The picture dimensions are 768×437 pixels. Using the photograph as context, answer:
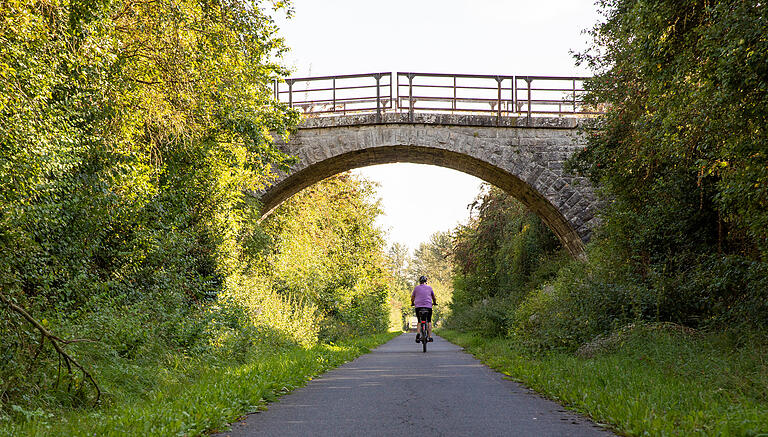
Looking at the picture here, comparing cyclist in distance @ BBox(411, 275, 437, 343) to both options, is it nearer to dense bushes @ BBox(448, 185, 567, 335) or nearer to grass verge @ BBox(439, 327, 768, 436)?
dense bushes @ BBox(448, 185, 567, 335)

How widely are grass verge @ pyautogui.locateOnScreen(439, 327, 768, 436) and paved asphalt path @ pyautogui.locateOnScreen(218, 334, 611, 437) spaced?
0.29 meters

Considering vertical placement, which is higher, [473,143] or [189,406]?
[473,143]

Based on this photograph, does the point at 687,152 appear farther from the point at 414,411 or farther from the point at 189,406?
the point at 189,406

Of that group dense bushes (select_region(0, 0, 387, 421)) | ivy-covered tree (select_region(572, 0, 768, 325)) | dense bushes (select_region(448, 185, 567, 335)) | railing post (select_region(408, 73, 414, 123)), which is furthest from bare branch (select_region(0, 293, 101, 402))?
railing post (select_region(408, 73, 414, 123))

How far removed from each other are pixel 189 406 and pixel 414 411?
2124 mm

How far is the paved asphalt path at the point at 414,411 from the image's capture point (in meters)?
5.00

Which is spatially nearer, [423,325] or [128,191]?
[128,191]

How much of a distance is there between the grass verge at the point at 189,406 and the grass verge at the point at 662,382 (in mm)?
3264

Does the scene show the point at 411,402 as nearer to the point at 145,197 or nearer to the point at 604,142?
the point at 145,197

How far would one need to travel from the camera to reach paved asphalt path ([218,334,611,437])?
16.4 feet

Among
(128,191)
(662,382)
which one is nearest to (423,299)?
(128,191)

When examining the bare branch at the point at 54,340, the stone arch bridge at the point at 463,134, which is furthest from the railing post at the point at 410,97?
the bare branch at the point at 54,340

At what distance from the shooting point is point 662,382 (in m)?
6.58

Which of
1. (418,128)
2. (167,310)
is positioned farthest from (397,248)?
(167,310)
